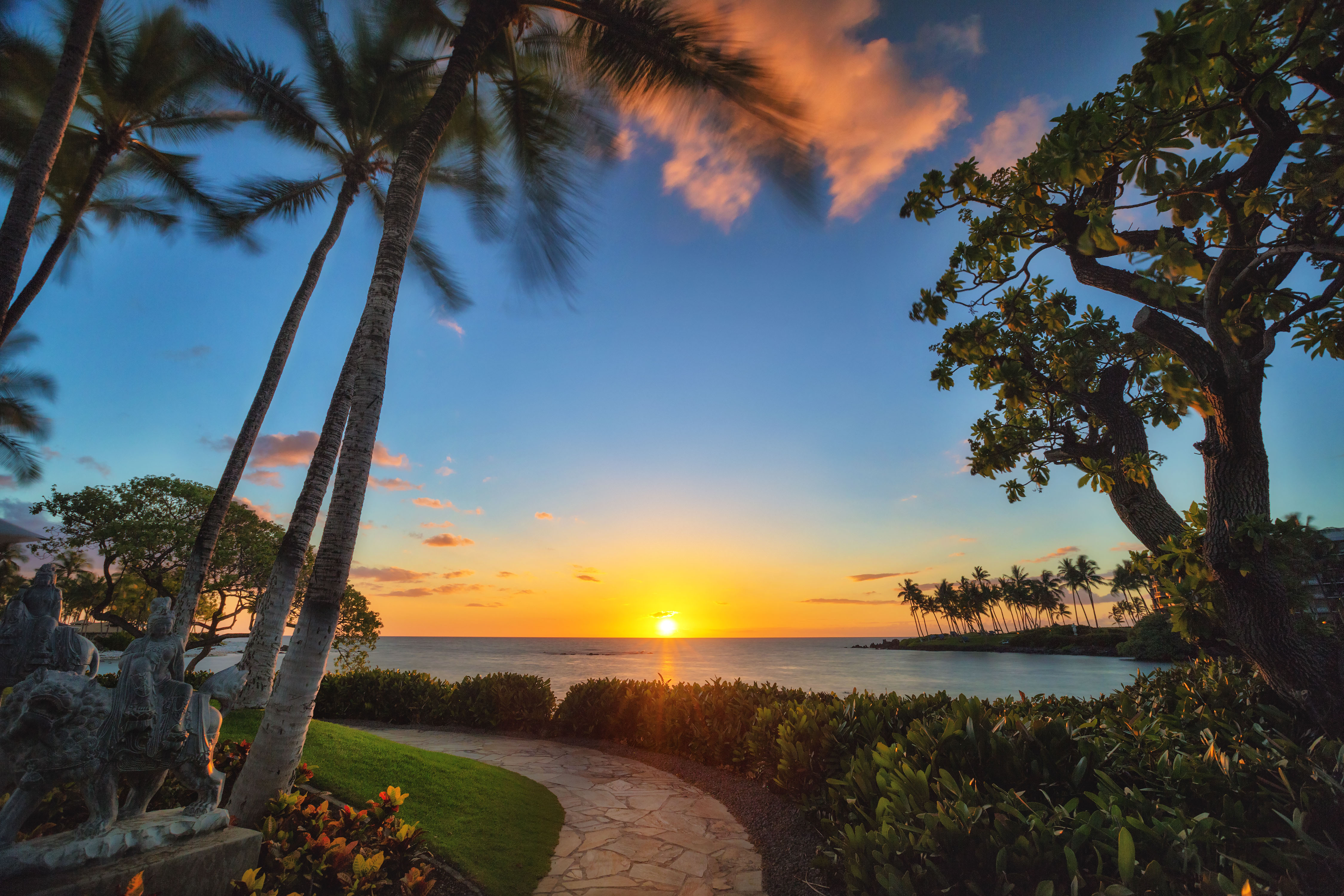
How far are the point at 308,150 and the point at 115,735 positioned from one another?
1217 centimetres

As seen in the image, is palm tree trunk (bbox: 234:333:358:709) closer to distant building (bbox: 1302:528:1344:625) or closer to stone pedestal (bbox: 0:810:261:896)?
stone pedestal (bbox: 0:810:261:896)

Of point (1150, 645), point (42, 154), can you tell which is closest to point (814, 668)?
point (1150, 645)

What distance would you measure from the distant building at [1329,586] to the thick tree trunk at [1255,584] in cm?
34

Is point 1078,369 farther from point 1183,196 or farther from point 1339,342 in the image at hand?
point 1183,196

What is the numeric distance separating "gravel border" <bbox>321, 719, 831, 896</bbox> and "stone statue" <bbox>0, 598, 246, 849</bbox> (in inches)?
176

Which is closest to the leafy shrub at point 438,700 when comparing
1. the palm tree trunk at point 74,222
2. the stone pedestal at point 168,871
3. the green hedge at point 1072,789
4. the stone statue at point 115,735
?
the green hedge at point 1072,789

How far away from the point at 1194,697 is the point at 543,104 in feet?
40.0

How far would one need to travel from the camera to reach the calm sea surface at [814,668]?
33.5 m

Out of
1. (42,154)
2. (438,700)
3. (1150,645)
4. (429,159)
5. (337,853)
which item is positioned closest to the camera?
(337,853)

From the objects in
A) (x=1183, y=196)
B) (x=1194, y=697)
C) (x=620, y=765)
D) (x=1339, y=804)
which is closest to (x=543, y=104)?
(x=1183, y=196)

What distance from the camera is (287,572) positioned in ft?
22.5

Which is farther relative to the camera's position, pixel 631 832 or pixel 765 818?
pixel 765 818

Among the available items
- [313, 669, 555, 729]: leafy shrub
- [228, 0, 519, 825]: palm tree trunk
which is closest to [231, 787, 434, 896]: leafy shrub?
[228, 0, 519, 825]: palm tree trunk

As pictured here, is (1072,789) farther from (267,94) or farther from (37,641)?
(267,94)
